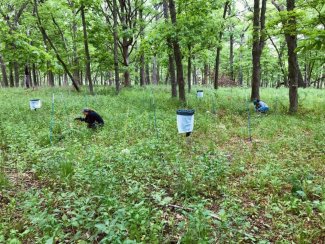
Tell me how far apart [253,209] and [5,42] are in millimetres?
7934

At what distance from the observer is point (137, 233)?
3363mm

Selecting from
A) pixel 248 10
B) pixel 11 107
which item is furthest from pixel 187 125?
pixel 248 10

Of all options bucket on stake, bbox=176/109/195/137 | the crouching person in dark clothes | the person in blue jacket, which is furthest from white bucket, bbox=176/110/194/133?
the person in blue jacket

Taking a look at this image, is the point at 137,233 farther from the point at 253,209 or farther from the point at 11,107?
the point at 11,107

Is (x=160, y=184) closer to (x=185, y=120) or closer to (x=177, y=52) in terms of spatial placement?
(x=185, y=120)

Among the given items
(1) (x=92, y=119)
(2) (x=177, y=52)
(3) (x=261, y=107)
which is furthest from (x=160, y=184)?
(2) (x=177, y=52)

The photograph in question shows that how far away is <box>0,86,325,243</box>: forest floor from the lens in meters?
3.55

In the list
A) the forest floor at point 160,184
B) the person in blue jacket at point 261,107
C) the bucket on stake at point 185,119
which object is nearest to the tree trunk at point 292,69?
the person in blue jacket at point 261,107

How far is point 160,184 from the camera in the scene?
197 inches

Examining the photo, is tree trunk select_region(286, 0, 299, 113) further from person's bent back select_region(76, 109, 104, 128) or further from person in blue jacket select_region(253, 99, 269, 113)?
person's bent back select_region(76, 109, 104, 128)

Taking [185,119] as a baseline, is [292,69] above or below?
above

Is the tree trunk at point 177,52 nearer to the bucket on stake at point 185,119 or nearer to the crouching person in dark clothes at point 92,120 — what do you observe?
the crouching person in dark clothes at point 92,120

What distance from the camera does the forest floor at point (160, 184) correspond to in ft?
11.6

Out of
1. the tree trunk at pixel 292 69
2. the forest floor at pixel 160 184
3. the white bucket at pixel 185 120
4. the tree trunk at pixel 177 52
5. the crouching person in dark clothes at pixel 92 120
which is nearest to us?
the forest floor at pixel 160 184
